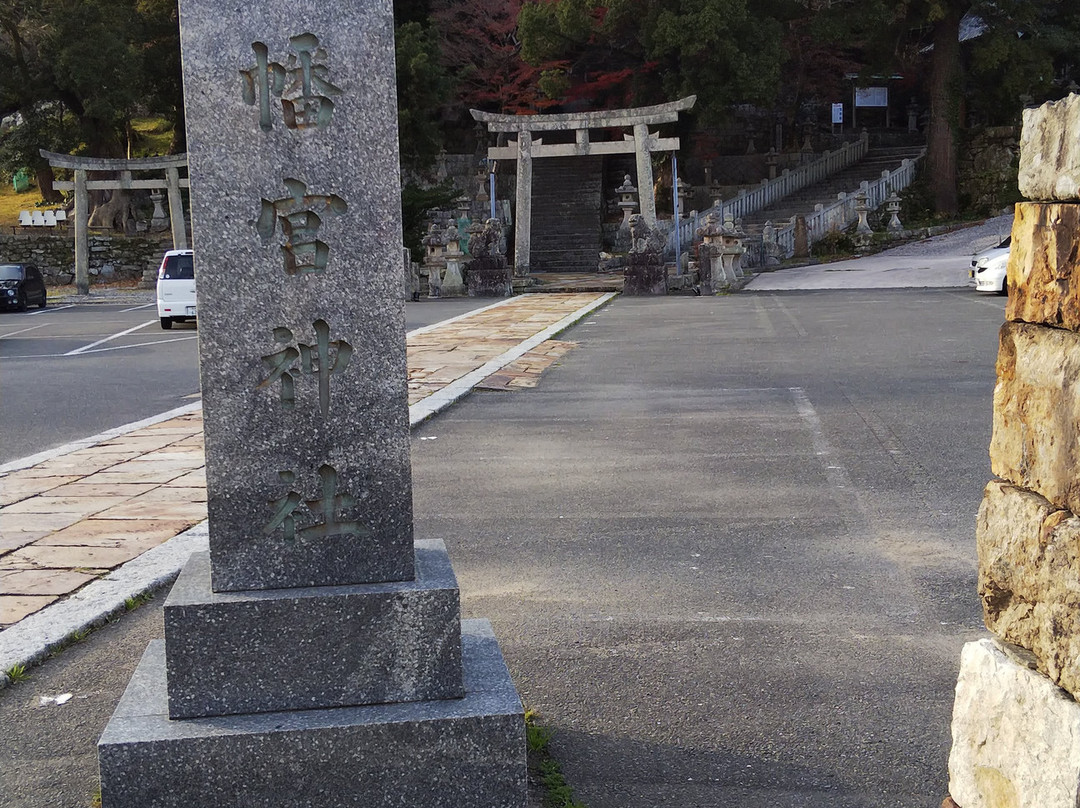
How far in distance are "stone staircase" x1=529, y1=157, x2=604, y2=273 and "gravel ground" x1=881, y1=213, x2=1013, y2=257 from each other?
781 cm

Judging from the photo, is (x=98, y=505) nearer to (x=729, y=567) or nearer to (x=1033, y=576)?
(x=729, y=567)

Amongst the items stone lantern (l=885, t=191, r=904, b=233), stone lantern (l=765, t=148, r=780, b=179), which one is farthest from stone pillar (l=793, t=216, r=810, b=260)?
stone lantern (l=765, t=148, r=780, b=179)

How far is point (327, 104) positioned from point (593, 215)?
2944 cm

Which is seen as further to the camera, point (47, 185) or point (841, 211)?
point (47, 185)

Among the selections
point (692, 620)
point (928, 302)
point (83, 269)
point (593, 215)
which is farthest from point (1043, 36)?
point (692, 620)

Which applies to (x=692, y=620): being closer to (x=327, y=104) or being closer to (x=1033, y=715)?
(x=1033, y=715)

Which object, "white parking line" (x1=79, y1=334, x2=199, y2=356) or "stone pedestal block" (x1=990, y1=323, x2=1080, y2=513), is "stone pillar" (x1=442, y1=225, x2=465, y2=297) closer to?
"white parking line" (x1=79, y1=334, x2=199, y2=356)

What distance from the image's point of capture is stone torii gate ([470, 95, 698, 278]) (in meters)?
25.2

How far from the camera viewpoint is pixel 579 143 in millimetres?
26109

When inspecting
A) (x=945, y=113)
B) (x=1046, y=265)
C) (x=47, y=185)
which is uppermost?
(x=945, y=113)

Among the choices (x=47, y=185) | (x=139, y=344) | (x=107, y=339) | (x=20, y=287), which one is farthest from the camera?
(x=47, y=185)

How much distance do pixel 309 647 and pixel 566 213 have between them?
2993 centimetres

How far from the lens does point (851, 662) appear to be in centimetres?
381

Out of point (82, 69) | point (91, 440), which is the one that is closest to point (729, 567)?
point (91, 440)
